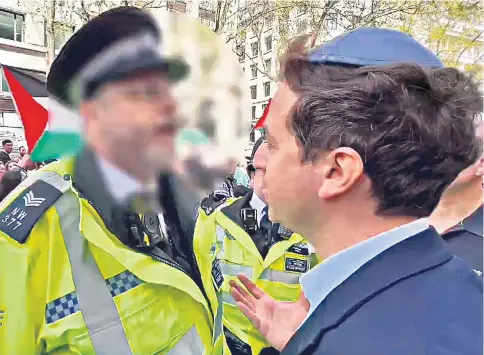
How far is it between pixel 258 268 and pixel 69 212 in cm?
149

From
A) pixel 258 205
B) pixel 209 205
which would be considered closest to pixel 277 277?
pixel 258 205

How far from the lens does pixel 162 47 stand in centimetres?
122

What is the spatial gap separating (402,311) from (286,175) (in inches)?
13.7

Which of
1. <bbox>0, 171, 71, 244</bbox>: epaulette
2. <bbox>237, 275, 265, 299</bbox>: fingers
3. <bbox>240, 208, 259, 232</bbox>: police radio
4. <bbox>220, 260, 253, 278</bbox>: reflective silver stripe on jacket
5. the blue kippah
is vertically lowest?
<bbox>220, 260, 253, 278</bbox>: reflective silver stripe on jacket

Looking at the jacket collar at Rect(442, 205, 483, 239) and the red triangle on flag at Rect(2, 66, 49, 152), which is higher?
the red triangle on flag at Rect(2, 66, 49, 152)

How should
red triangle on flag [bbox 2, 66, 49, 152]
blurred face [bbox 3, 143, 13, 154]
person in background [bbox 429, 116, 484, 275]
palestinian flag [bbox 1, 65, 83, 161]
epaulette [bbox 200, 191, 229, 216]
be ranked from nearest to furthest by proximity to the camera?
palestinian flag [bbox 1, 65, 83, 161]
red triangle on flag [bbox 2, 66, 49, 152]
person in background [bbox 429, 116, 484, 275]
epaulette [bbox 200, 191, 229, 216]
blurred face [bbox 3, 143, 13, 154]

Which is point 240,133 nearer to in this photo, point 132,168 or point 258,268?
point 132,168

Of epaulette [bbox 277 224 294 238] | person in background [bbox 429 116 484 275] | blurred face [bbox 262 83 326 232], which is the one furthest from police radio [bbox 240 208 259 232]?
blurred face [bbox 262 83 326 232]

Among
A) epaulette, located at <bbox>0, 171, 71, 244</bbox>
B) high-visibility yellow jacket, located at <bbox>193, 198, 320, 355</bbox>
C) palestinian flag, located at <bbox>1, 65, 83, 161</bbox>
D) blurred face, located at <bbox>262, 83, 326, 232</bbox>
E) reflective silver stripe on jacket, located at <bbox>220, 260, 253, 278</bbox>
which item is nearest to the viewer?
blurred face, located at <bbox>262, 83, 326, 232</bbox>

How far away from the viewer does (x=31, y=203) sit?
107 cm

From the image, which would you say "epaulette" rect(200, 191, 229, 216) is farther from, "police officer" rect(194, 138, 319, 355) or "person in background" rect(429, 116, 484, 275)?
"person in background" rect(429, 116, 484, 275)

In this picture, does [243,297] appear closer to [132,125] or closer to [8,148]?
[132,125]

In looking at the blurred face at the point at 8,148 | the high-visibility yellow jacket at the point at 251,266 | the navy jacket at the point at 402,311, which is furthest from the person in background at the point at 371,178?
the blurred face at the point at 8,148

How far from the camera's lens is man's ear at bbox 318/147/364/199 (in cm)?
87
